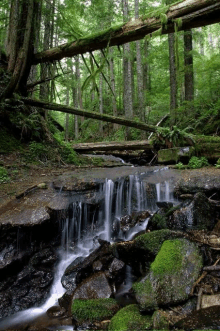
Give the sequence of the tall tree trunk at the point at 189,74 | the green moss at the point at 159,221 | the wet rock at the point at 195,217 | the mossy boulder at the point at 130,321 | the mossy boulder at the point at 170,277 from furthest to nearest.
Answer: the tall tree trunk at the point at 189,74 < the green moss at the point at 159,221 < the wet rock at the point at 195,217 < the mossy boulder at the point at 170,277 < the mossy boulder at the point at 130,321

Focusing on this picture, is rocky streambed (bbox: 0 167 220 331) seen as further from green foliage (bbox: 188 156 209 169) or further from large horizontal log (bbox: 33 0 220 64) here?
large horizontal log (bbox: 33 0 220 64)

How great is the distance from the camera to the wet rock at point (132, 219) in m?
5.84

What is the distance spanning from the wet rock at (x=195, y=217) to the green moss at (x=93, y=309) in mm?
2039

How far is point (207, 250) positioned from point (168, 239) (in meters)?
0.66

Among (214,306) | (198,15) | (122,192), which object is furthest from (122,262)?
(198,15)

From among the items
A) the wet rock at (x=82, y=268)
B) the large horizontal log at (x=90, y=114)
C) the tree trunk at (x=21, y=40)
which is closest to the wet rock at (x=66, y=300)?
the wet rock at (x=82, y=268)

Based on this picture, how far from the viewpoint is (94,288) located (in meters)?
3.99

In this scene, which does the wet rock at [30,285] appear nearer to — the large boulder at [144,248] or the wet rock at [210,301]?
the large boulder at [144,248]

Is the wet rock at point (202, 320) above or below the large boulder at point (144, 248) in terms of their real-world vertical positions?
below

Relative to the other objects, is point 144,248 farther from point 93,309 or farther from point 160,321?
point 160,321

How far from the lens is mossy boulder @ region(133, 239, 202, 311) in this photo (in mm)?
3180

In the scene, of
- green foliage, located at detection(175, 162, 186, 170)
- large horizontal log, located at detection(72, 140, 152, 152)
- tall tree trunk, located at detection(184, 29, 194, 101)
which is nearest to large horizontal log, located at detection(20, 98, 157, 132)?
large horizontal log, located at detection(72, 140, 152, 152)

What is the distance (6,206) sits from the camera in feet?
17.1

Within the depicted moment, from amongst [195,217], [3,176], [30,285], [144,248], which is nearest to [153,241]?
[144,248]
